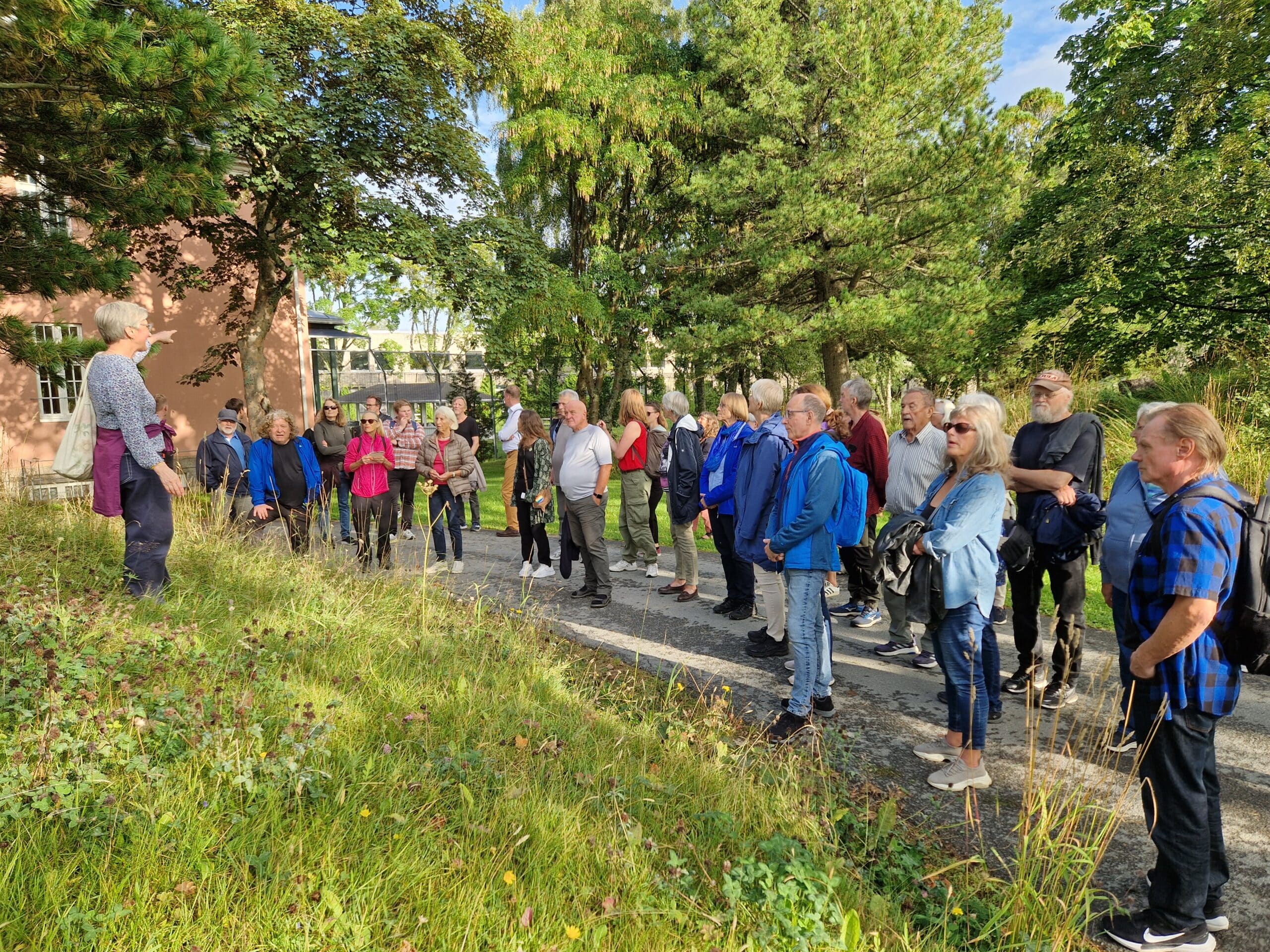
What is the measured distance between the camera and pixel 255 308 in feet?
57.9

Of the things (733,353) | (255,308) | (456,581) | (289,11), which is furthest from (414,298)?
(456,581)

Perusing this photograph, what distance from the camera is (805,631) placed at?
432cm

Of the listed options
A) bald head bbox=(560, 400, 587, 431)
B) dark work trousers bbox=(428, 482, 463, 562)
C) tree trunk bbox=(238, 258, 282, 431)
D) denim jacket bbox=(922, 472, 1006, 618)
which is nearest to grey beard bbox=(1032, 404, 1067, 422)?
denim jacket bbox=(922, 472, 1006, 618)

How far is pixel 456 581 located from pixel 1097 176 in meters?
12.9

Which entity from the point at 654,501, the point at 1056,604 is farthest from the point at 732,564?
the point at 1056,604

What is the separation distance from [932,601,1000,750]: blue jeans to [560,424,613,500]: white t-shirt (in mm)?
3731

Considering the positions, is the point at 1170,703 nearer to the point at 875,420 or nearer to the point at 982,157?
the point at 875,420

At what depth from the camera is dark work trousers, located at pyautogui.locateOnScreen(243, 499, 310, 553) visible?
7457mm

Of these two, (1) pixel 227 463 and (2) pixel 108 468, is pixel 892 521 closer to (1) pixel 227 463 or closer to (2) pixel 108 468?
(2) pixel 108 468

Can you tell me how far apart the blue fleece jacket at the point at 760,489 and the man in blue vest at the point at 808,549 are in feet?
2.82

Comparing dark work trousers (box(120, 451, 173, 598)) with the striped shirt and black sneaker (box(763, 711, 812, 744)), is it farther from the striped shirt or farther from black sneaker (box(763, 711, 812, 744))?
the striped shirt

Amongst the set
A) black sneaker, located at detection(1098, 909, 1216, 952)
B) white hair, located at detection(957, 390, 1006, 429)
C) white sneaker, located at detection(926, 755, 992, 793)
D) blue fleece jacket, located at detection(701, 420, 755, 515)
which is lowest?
black sneaker, located at detection(1098, 909, 1216, 952)

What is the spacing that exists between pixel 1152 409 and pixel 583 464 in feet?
14.8

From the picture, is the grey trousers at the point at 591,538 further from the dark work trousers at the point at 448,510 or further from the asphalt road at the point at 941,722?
the dark work trousers at the point at 448,510
